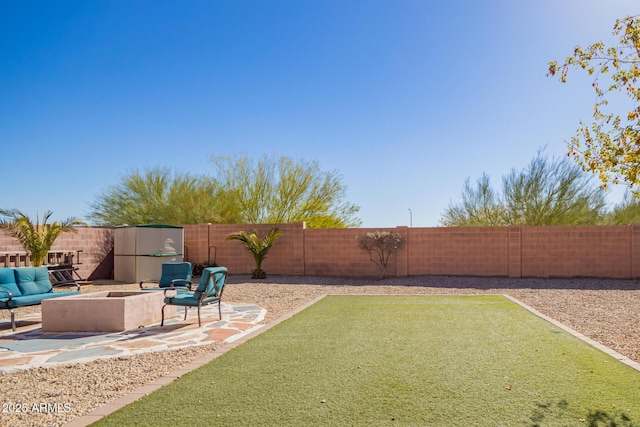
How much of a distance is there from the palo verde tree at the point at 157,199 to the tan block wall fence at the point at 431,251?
5539 millimetres

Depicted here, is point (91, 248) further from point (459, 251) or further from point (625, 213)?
point (625, 213)

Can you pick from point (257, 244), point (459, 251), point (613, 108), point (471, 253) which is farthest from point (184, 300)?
point (471, 253)

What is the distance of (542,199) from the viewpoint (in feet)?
64.0

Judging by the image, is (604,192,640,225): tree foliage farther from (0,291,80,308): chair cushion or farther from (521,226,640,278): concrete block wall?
(0,291,80,308): chair cushion

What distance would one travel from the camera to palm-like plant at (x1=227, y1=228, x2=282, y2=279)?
16.3m

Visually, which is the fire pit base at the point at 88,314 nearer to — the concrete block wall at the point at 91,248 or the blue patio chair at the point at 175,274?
the blue patio chair at the point at 175,274

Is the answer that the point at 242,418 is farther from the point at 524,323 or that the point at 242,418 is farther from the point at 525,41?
the point at 525,41

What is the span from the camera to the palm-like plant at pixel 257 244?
16.3 m

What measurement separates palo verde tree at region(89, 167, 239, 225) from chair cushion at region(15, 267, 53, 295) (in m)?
13.5

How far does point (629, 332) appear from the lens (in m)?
7.32

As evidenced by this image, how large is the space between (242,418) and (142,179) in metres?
21.9

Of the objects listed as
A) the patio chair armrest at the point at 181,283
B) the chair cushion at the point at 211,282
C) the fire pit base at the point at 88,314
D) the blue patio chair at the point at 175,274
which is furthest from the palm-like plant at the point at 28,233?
the chair cushion at the point at 211,282

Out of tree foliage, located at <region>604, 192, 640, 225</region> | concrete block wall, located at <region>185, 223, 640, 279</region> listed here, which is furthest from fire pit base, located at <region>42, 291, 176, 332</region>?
tree foliage, located at <region>604, 192, 640, 225</region>

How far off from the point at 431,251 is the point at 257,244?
5927 millimetres
